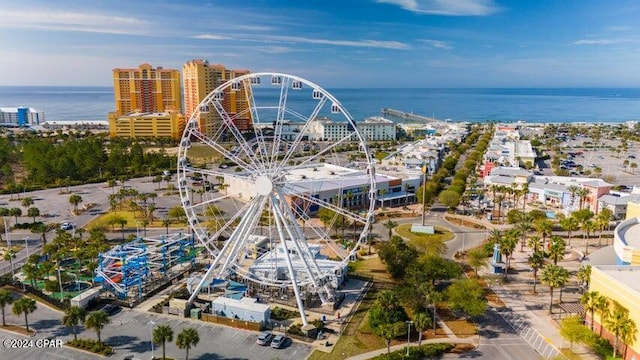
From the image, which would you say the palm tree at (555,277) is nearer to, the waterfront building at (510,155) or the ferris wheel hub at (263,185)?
the ferris wheel hub at (263,185)

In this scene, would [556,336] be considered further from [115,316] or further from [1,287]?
[1,287]

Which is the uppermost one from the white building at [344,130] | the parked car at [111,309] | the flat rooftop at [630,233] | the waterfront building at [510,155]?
the white building at [344,130]

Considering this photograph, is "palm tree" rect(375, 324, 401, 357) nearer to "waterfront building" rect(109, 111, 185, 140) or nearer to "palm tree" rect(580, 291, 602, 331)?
"palm tree" rect(580, 291, 602, 331)

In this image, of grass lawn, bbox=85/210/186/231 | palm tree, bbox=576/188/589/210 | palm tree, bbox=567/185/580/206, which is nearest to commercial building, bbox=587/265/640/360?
palm tree, bbox=576/188/589/210

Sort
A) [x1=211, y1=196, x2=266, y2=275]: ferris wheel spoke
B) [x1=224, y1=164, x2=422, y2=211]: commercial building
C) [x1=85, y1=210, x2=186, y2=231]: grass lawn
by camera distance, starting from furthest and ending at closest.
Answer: [x1=224, y1=164, x2=422, y2=211]: commercial building < [x1=85, y1=210, x2=186, y2=231]: grass lawn < [x1=211, y1=196, x2=266, y2=275]: ferris wheel spoke

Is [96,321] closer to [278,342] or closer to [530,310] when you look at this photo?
[278,342]

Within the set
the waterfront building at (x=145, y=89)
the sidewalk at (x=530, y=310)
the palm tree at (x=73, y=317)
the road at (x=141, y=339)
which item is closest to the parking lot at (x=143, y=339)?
the road at (x=141, y=339)
